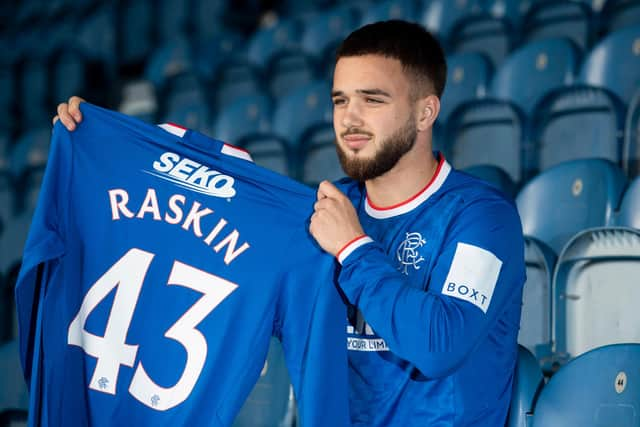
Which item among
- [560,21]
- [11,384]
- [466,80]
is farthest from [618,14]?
[11,384]

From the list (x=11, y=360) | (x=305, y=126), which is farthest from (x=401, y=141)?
(x=305, y=126)

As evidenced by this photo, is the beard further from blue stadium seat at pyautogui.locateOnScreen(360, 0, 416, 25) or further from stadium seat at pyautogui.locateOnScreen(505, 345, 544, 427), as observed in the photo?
blue stadium seat at pyautogui.locateOnScreen(360, 0, 416, 25)

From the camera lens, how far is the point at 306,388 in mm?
1610

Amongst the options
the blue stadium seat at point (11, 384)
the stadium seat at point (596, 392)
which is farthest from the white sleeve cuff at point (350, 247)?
the blue stadium seat at point (11, 384)

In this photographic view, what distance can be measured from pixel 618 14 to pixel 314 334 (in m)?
2.65

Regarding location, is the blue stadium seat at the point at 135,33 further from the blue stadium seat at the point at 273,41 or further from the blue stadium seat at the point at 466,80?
the blue stadium seat at the point at 466,80

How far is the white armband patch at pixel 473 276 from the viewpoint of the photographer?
1.54m

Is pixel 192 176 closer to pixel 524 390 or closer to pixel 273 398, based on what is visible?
pixel 273 398

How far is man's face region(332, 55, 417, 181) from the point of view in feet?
5.72

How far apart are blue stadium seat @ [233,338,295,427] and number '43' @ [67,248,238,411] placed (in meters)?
A: 0.35

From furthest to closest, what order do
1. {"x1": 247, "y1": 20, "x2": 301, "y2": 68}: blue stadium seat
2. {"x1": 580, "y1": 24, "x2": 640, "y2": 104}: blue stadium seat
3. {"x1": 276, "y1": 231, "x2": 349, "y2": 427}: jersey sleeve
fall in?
{"x1": 247, "y1": 20, "x2": 301, "y2": 68}: blue stadium seat, {"x1": 580, "y1": 24, "x2": 640, "y2": 104}: blue stadium seat, {"x1": 276, "y1": 231, "x2": 349, "y2": 427}: jersey sleeve

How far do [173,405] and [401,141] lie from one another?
763 millimetres

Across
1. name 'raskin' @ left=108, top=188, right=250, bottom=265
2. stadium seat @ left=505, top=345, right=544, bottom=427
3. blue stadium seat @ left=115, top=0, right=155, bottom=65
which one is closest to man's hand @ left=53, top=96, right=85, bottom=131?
name 'raskin' @ left=108, top=188, right=250, bottom=265

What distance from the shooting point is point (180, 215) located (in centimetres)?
181
